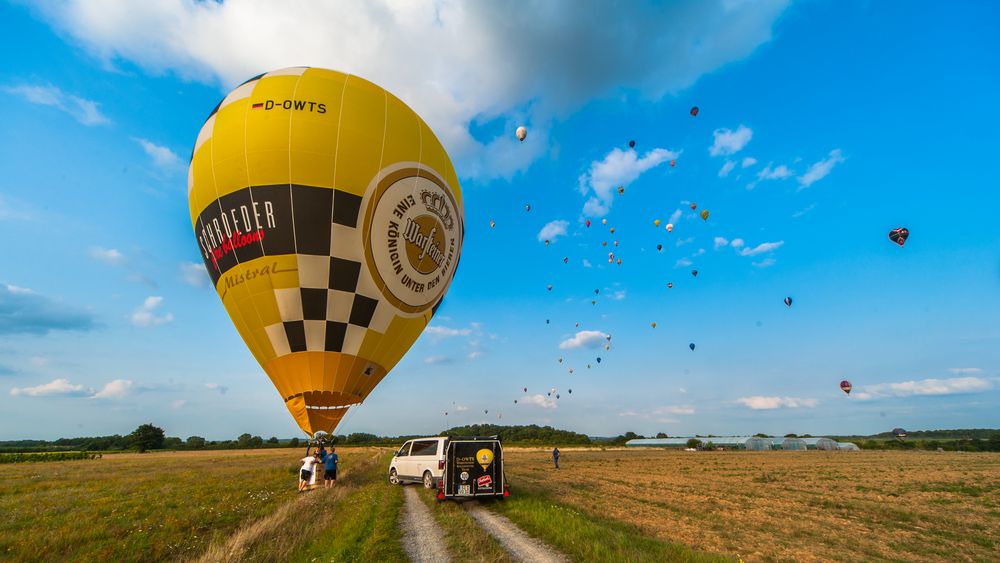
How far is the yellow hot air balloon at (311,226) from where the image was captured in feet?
43.9

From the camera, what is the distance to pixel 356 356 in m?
14.4

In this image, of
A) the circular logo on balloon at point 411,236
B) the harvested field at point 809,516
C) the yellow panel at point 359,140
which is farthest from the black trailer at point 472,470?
the yellow panel at point 359,140

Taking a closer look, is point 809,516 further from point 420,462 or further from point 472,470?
point 420,462

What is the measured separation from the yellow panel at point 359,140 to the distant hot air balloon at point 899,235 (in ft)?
99.5

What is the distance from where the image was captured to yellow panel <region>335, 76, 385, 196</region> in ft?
45.1

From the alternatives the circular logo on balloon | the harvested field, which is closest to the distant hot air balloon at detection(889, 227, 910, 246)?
the harvested field

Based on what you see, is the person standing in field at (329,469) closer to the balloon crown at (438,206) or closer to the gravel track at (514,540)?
the gravel track at (514,540)

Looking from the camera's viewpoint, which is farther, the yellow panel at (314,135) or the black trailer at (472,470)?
the black trailer at (472,470)

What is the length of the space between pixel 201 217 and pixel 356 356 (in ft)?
22.7

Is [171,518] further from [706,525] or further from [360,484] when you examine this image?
[706,525]

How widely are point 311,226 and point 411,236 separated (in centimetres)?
319

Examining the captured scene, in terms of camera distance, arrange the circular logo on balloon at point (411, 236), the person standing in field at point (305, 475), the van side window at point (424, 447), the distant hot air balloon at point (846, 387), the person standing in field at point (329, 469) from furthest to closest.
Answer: the distant hot air balloon at point (846, 387), the van side window at point (424, 447), the person standing in field at point (329, 469), the person standing in field at point (305, 475), the circular logo on balloon at point (411, 236)

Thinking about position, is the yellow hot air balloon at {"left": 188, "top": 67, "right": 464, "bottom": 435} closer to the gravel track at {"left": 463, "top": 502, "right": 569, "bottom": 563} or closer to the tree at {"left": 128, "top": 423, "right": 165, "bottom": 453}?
the gravel track at {"left": 463, "top": 502, "right": 569, "bottom": 563}

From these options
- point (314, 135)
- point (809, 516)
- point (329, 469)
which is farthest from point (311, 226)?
point (809, 516)
